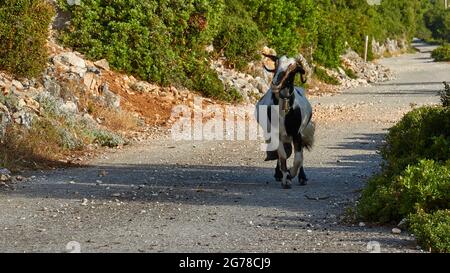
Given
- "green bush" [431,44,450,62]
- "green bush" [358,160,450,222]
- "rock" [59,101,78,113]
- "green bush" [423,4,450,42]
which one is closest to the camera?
"green bush" [358,160,450,222]

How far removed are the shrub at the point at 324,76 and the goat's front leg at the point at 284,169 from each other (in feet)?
101

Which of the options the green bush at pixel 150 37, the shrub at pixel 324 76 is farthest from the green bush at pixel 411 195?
the shrub at pixel 324 76

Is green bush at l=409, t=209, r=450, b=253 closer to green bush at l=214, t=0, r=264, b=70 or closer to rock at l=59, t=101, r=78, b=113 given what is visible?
rock at l=59, t=101, r=78, b=113

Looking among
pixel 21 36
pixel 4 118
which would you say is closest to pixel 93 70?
pixel 21 36

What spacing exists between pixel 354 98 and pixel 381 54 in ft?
180

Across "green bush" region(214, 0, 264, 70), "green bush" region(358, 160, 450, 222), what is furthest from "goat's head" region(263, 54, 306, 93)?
"green bush" region(214, 0, 264, 70)

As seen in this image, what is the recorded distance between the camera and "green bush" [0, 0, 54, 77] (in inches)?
903

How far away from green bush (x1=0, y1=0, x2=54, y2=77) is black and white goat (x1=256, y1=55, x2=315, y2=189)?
9.32m

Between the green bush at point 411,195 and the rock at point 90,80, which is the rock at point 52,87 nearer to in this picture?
the rock at point 90,80

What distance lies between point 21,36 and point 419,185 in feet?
46.4

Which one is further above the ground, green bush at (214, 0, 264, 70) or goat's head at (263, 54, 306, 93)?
goat's head at (263, 54, 306, 93)

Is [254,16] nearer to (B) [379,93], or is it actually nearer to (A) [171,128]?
(B) [379,93]

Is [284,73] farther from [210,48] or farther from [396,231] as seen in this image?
[210,48]

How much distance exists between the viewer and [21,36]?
23.0 metres
